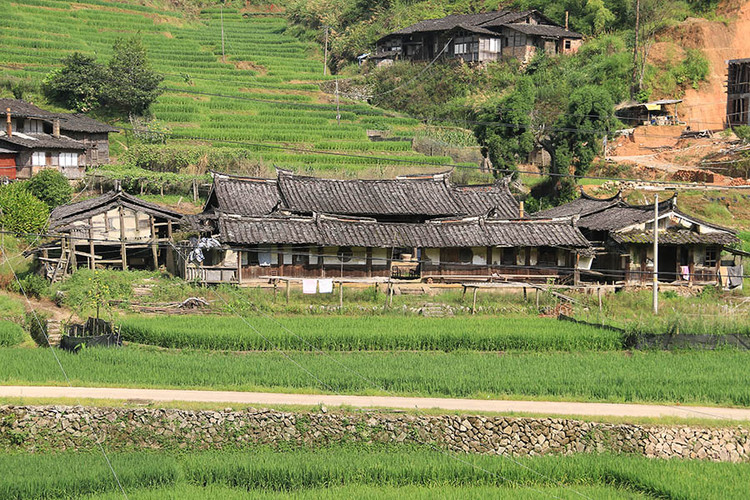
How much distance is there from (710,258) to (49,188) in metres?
28.0

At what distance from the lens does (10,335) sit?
2705cm

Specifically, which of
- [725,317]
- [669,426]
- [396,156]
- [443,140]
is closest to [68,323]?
[669,426]

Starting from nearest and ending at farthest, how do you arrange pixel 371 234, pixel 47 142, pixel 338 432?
pixel 338 432, pixel 371 234, pixel 47 142

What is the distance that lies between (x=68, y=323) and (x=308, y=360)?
7702 millimetres

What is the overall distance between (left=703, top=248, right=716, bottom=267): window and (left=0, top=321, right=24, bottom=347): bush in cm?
2507

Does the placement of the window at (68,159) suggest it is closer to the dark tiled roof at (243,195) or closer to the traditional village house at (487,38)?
the dark tiled roof at (243,195)

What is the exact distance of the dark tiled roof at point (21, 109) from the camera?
152 ft

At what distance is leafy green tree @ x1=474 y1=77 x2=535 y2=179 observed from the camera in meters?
49.3

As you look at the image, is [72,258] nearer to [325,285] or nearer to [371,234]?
[325,285]

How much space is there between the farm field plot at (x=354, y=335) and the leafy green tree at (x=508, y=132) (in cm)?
2119

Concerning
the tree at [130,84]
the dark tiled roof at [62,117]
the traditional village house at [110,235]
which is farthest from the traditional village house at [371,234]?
the tree at [130,84]

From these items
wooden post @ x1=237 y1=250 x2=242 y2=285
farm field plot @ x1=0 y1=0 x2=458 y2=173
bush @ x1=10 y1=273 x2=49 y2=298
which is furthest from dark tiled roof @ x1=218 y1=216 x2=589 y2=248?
farm field plot @ x1=0 y1=0 x2=458 y2=173

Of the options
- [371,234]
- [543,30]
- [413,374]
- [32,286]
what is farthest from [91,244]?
[543,30]

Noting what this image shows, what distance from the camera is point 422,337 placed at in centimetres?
2772
